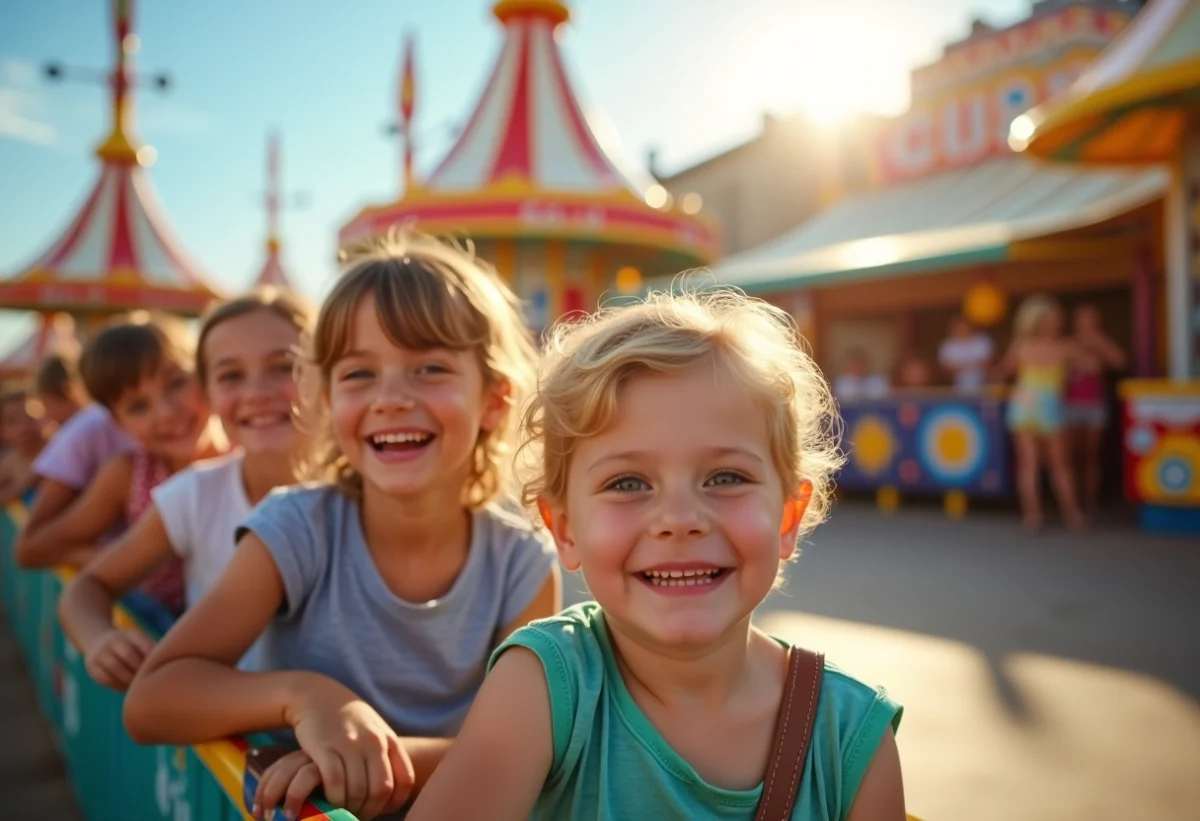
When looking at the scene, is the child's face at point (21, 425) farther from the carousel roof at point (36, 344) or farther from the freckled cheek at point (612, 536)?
the carousel roof at point (36, 344)

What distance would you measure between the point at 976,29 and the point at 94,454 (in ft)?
50.8

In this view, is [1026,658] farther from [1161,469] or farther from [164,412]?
[1161,469]

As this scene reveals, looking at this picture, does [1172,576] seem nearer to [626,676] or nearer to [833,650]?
[833,650]

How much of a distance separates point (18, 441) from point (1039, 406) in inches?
256

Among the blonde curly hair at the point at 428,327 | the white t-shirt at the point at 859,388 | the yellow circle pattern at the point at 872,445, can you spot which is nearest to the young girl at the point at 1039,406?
the yellow circle pattern at the point at 872,445

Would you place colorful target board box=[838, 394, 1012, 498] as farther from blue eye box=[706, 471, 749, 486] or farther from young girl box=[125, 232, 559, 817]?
blue eye box=[706, 471, 749, 486]

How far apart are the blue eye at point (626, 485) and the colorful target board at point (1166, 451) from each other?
19.8 ft

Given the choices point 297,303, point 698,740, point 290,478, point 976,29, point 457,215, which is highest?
point 976,29

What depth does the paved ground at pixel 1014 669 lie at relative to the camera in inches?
88.0

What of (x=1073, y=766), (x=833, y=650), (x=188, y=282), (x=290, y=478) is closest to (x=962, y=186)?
(x=833, y=650)

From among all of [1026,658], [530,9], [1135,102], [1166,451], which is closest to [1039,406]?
[1166,451]

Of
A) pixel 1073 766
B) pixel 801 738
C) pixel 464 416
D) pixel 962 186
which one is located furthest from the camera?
pixel 962 186

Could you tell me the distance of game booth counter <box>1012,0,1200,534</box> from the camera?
5.64 meters

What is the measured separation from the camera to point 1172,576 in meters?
4.54
